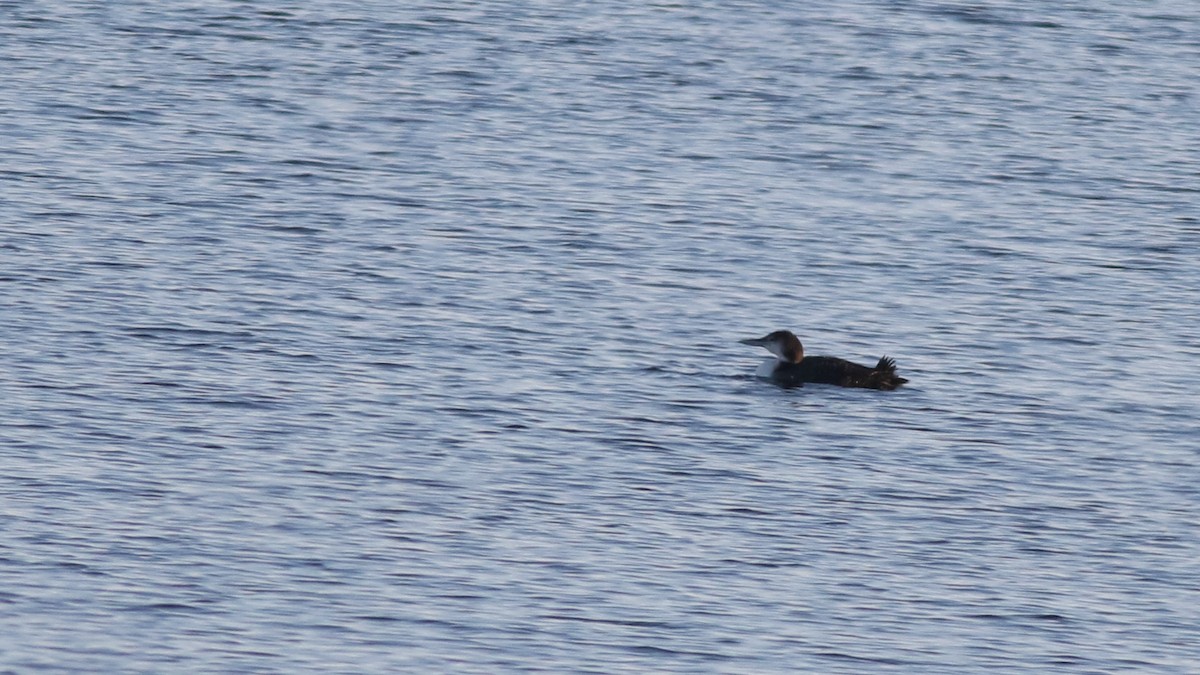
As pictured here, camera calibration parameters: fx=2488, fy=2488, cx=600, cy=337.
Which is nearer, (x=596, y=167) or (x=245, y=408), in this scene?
(x=245, y=408)

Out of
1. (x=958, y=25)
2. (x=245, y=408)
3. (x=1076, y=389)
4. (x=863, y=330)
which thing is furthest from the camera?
(x=958, y=25)

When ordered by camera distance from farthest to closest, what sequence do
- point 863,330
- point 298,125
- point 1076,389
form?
point 298,125
point 863,330
point 1076,389

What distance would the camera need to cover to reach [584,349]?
1880 cm

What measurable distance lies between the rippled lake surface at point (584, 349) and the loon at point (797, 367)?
126mm

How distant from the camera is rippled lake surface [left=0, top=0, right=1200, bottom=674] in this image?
42.6ft

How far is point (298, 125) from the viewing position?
27625 mm

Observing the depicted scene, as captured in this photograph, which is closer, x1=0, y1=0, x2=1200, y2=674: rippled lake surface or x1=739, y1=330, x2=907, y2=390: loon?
x1=0, y1=0, x2=1200, y2=674: rippled lake surface

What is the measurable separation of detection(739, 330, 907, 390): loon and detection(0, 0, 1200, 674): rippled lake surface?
5.0 inches

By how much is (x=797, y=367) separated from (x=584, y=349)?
1.63m

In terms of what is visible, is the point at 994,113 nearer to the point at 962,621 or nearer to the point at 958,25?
the point at 958,25

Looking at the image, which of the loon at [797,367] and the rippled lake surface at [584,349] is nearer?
the rippled lake surface at [584,349]

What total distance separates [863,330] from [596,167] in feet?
21.4

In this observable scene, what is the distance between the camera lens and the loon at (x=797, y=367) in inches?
719

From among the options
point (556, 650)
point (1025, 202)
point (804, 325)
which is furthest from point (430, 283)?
point (556, 650)
